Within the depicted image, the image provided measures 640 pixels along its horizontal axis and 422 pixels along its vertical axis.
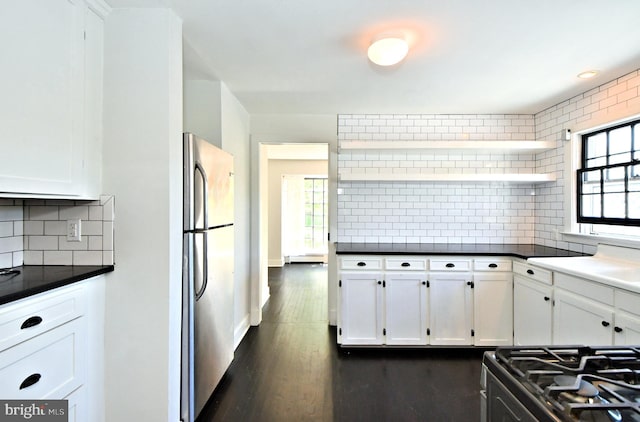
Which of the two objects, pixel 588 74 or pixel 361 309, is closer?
pixel 588 74

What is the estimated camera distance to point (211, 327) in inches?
84.2

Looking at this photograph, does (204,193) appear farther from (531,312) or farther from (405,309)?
(531,312)

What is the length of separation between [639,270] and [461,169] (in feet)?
5.72

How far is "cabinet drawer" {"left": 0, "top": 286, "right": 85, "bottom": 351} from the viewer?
1.17m

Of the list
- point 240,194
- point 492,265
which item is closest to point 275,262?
point 240,194

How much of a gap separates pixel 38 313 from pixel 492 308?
327 cm

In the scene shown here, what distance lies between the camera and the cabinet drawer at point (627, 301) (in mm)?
1752

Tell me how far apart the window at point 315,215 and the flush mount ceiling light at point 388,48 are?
5625 millimetres

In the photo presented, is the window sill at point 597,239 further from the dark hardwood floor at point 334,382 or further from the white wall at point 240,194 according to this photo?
the white wall at point 240,194

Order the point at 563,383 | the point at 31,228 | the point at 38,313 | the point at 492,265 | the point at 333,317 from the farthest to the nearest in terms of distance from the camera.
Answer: the point at 333,317 < the point at 492,265 < the point at 31,228 < the point at 38,313 < the point at 563,383

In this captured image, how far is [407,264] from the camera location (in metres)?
2.95

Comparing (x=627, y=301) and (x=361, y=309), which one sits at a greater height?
(x=627, y=301)

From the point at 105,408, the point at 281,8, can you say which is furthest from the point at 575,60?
the point at 105,408

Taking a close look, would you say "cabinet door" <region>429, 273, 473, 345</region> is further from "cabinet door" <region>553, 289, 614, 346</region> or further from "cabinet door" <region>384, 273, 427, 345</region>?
"cabinet door" <region>553, 289, 614, 346</region>
